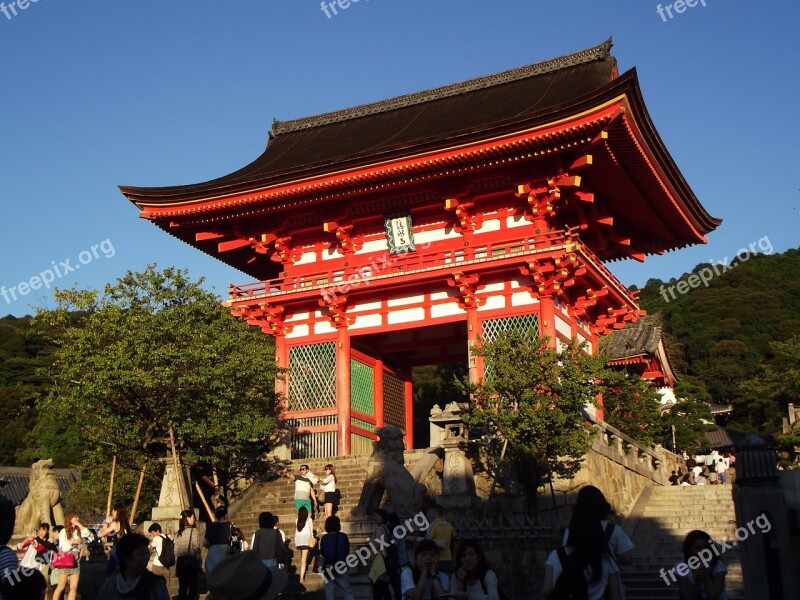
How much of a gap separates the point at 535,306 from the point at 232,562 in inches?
736

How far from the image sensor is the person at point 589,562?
229 inches

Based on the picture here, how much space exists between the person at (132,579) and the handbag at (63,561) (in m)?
8.01

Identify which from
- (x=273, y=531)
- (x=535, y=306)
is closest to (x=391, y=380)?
(x=535, y=306)

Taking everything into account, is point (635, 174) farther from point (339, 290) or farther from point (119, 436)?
point (119, 436)

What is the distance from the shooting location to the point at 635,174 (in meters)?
24.1

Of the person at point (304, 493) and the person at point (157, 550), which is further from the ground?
the person at point (304, 493)

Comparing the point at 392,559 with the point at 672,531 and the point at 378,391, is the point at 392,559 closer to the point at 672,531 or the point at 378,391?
the point at 672,531

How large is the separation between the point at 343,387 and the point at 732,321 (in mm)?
45968

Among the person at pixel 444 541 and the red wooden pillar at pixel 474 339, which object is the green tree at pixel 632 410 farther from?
the person at pixel 444 541

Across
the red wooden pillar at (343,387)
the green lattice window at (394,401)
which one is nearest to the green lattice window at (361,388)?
the red wooden pillar at (343,387)

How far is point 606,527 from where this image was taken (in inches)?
234

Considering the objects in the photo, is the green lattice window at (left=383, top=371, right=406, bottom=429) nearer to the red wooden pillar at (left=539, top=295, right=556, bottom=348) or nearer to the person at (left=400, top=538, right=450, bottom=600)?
the red wooden pillar at (left=539, top=295, right=556, bottom=348)

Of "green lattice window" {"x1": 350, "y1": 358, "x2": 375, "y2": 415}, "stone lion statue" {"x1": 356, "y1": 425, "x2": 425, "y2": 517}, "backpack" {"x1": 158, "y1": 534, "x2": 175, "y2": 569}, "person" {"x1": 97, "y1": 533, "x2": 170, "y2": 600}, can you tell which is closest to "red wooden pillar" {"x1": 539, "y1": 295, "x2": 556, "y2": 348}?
"green lattice window" {"x1": 350, "y1": 358, "x2": 375, "y2": 415}

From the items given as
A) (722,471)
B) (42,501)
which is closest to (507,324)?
(722,471)
